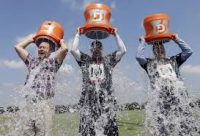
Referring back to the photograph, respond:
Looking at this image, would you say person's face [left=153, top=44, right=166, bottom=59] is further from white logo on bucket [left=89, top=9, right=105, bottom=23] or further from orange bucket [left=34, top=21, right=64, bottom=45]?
orange bucket [left=34, top=21, right=64, bottom=45]

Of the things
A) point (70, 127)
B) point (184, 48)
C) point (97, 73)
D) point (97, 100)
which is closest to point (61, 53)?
point (97, 73)

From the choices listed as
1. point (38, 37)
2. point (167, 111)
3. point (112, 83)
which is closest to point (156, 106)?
point (167, 111)

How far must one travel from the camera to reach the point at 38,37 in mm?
8289

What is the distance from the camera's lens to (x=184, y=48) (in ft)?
27.0

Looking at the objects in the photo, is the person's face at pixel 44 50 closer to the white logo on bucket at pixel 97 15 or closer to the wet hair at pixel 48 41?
the wet hair at pixel 48 41

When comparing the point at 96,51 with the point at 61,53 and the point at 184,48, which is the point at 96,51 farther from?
the point at 184,48

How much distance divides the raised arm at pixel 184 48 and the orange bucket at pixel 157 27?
0.14m

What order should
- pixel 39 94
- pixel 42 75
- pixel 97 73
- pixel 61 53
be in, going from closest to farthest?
1. pixel 39 94
2. pixel 42 75
3. pixel 97 73
4. pixel 61 53

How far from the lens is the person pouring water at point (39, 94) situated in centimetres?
715

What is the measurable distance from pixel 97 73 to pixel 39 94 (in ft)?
3.76

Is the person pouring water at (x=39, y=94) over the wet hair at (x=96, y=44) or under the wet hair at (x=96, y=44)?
under

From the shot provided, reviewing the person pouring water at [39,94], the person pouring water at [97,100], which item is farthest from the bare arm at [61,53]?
the person pouring water at [97,100]

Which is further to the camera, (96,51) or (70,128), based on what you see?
(70,128)

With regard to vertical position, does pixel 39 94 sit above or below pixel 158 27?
below
